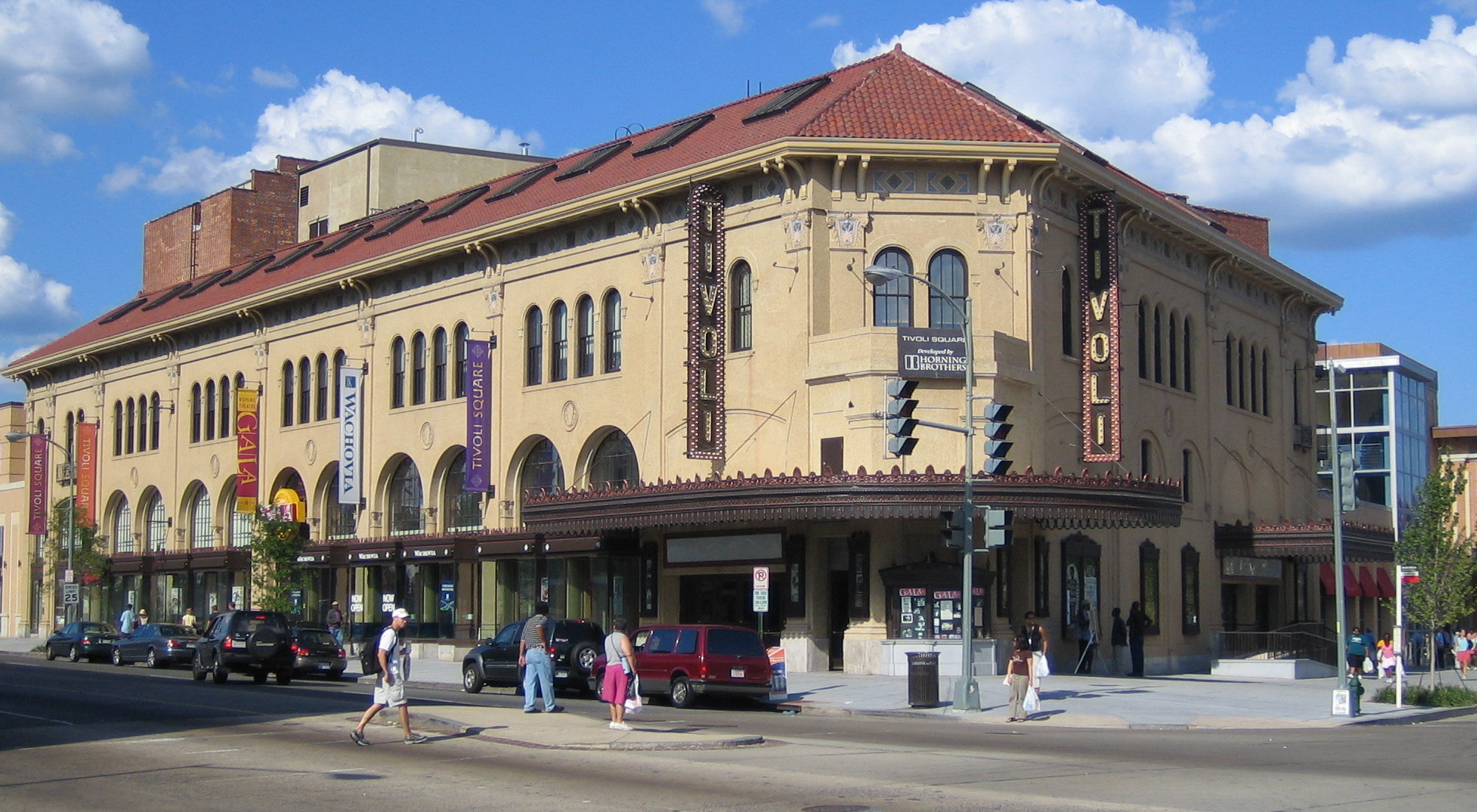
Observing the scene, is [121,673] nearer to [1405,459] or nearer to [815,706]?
[815,706]

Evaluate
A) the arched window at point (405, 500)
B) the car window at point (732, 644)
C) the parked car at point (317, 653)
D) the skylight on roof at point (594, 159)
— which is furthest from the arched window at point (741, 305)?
the arched window at point (405, 500)

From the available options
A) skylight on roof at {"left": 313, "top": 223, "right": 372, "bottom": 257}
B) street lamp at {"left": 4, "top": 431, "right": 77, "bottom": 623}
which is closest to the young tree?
skylight on roof at {"left": 313, "top": 223, "right": 372, "bottom": 257}

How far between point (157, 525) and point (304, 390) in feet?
44.9

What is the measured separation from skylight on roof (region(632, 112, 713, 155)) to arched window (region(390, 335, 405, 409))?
10.7m

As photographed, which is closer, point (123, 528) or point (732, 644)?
point (732, 644)

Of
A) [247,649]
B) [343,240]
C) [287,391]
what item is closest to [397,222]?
[343,240]

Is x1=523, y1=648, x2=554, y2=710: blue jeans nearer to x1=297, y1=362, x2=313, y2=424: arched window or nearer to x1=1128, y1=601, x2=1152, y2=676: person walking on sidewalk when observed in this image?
x1=1128, y1=601, x2=1152, y2=676: person walking on sidewalk

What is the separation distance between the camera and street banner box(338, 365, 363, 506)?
165 ft

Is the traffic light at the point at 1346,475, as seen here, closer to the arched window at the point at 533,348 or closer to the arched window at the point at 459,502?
the arched window at the point at 533,348

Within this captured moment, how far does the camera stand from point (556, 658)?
30.7m

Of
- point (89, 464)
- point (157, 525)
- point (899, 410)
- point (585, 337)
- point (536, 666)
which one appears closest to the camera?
point (536, 666)

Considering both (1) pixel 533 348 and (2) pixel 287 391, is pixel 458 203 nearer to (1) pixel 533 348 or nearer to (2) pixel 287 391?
(1) pixel 533 348

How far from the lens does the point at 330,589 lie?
53562 mm

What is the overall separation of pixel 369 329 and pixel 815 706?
89.0ft
